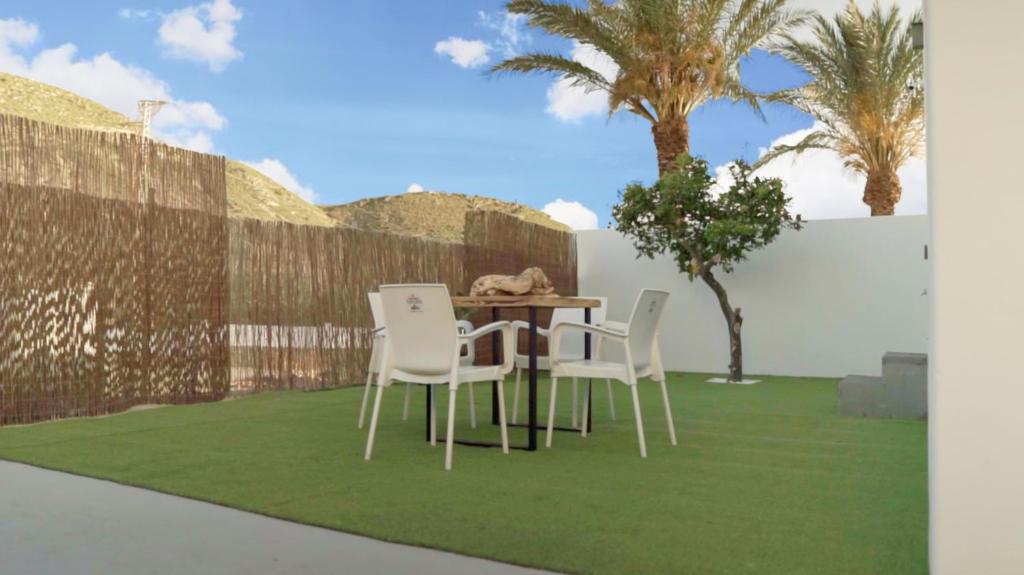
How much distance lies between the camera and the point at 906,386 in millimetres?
6137

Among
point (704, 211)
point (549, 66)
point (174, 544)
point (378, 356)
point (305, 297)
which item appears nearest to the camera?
point (174, 544)

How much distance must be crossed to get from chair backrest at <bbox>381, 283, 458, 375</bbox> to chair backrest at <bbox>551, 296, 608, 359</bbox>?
30.3 inches

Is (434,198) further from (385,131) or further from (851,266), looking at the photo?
(851,266)

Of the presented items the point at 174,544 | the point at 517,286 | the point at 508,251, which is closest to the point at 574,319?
the point at 508,251

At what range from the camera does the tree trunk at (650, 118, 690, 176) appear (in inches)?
465

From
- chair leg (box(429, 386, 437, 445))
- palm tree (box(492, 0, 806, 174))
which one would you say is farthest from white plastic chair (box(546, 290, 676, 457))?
palm tree (box(492, 0, 806, 174))

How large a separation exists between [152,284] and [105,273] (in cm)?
41

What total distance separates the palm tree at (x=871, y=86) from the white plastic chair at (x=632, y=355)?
9163mm

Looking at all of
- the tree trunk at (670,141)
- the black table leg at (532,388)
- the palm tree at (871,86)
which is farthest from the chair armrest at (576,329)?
the palm tree at (871,86)

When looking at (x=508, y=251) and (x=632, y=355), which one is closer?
(x=632, y=355)

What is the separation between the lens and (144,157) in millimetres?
6523

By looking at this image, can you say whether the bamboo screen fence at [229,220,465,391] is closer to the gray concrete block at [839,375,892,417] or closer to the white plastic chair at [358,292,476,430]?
the white plastic chair at [358,292,476,430]

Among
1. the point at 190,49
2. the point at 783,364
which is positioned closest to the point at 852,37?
the point at 783,364

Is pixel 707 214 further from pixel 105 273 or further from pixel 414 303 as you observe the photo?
pixel 414 303
